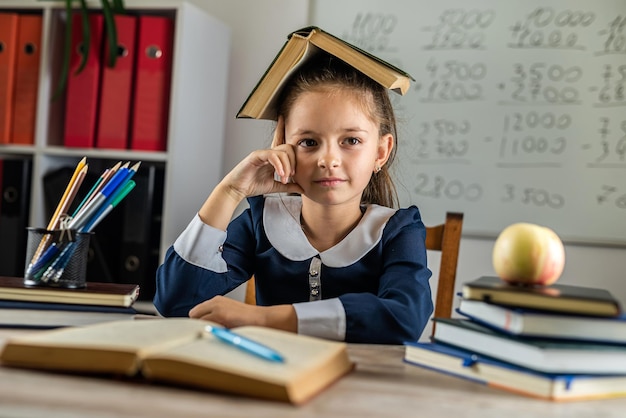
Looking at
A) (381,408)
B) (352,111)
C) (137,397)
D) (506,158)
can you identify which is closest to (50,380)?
(137,397)

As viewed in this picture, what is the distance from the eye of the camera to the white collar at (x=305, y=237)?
1358 millimetres

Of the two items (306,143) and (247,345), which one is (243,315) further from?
(306,143)

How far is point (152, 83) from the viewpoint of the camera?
8.41 ft

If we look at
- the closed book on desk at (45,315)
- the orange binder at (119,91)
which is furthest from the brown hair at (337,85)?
the orange binder at (119,91)

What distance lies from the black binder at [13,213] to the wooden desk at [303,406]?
203 centimetres

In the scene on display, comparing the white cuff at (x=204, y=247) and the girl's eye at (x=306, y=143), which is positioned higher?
the girl's eye at (x=306, y=143)

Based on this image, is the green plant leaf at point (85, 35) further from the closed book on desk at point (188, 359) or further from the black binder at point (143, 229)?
the closed book on desk at point (188, 359)

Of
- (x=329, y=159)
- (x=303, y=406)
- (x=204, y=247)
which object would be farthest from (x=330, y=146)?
(x=303, y=406)

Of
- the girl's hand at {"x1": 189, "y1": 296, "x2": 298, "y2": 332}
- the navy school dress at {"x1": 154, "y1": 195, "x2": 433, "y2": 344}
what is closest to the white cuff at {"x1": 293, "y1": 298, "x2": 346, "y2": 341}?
the girl's hand at {"x1": 189, "y1": 296, "x2": 298, "y2": 332}

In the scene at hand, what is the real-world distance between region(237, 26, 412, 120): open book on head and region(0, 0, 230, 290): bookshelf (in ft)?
3.88

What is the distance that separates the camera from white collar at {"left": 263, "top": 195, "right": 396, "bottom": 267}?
1.36 metres

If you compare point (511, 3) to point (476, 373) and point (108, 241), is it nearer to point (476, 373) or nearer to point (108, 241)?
point (108, 241)

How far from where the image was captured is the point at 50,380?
0.68 metres

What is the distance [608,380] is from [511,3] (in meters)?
2.08
